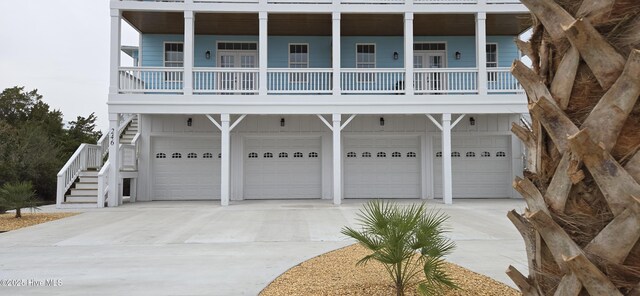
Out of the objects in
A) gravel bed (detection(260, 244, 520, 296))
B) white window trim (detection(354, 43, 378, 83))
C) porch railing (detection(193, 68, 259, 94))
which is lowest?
gravel bed (detection(260, 244, 520, 296))

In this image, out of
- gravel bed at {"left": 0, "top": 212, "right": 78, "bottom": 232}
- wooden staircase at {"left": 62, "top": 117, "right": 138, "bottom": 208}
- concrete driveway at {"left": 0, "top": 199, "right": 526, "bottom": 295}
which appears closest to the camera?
concrete driveway at {"left": 0, "top": 199, "right": 526, "bottom": 295}

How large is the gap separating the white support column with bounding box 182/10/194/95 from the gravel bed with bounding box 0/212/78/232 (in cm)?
490

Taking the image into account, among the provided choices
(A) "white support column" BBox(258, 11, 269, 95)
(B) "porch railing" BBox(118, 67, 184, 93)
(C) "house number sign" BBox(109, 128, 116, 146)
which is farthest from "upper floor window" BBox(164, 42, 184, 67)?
(A) "white support column" BBox(258, 11, 269, 95)

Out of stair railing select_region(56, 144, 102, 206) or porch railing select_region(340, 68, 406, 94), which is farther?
porch railing select_region(340, 68, 406, 94)

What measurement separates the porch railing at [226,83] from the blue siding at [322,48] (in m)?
1.98

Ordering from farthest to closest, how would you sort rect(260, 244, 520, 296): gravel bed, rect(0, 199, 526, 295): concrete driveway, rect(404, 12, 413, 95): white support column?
rect(404, 12, 413, 95): white support column
rect(0, 199, 526, 295): concrete driveway
rect(260, 244, 520, 296): gravel bed

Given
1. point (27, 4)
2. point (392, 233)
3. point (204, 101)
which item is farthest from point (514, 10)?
point (27, 4)

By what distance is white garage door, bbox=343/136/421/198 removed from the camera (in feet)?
54.0

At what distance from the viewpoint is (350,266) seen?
5.66 meters

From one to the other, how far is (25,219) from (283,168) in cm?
803

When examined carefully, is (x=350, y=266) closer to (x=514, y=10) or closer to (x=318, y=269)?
(x=318, y=269)

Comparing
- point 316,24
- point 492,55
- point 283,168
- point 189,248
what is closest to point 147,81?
point 283,168

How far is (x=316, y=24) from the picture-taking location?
51.3 feet

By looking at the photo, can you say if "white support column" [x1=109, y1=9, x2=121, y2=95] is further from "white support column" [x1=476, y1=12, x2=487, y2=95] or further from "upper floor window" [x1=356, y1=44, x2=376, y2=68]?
"white support column" [x1=476, y1=12, x2=487, y2=95]
